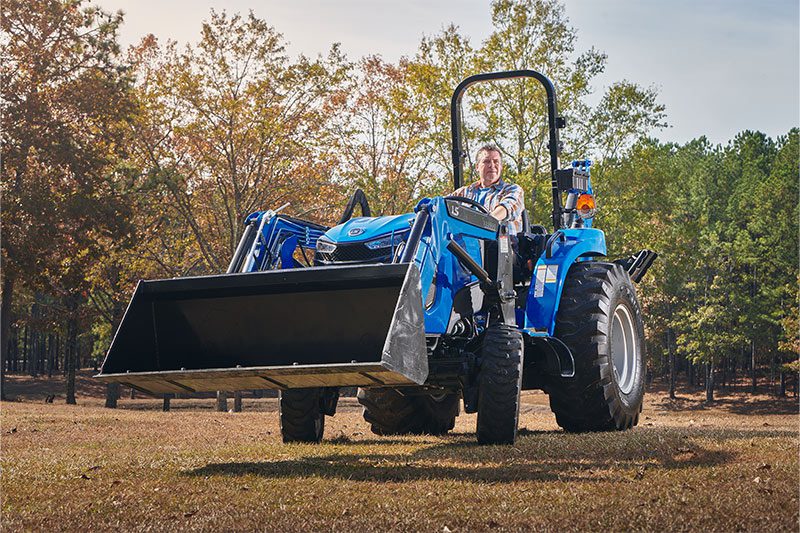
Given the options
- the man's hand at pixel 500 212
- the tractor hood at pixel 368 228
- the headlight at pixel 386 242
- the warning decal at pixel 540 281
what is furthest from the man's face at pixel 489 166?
the headlight at pixel 386 242

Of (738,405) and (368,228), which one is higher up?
(368,228)

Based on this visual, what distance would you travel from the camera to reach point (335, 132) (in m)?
28.5

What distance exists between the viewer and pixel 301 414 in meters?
9.64

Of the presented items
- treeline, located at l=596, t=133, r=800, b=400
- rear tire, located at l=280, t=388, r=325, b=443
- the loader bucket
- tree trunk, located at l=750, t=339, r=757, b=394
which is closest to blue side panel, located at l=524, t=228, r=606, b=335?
the loader bucket

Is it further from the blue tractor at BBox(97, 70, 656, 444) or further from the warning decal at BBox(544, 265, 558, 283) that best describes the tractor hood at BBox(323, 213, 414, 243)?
the warning decal at BBox(544, 265, 558, 283)

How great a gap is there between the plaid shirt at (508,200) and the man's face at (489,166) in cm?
7

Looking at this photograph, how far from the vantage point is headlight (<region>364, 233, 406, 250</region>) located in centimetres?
850

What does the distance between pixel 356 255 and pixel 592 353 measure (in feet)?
7.92

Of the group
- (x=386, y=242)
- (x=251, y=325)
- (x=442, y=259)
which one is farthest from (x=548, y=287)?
(x=251, y=325)

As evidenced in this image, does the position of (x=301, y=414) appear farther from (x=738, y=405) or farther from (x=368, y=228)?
(x=738, y=405)

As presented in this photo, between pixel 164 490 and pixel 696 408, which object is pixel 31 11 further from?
pixel 696 408

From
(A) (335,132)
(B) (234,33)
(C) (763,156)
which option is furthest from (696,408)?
(B) (234,33)

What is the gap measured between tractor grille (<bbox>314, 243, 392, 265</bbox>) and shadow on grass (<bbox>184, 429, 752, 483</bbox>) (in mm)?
1676

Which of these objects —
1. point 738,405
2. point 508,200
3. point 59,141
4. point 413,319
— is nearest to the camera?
point 413,319
